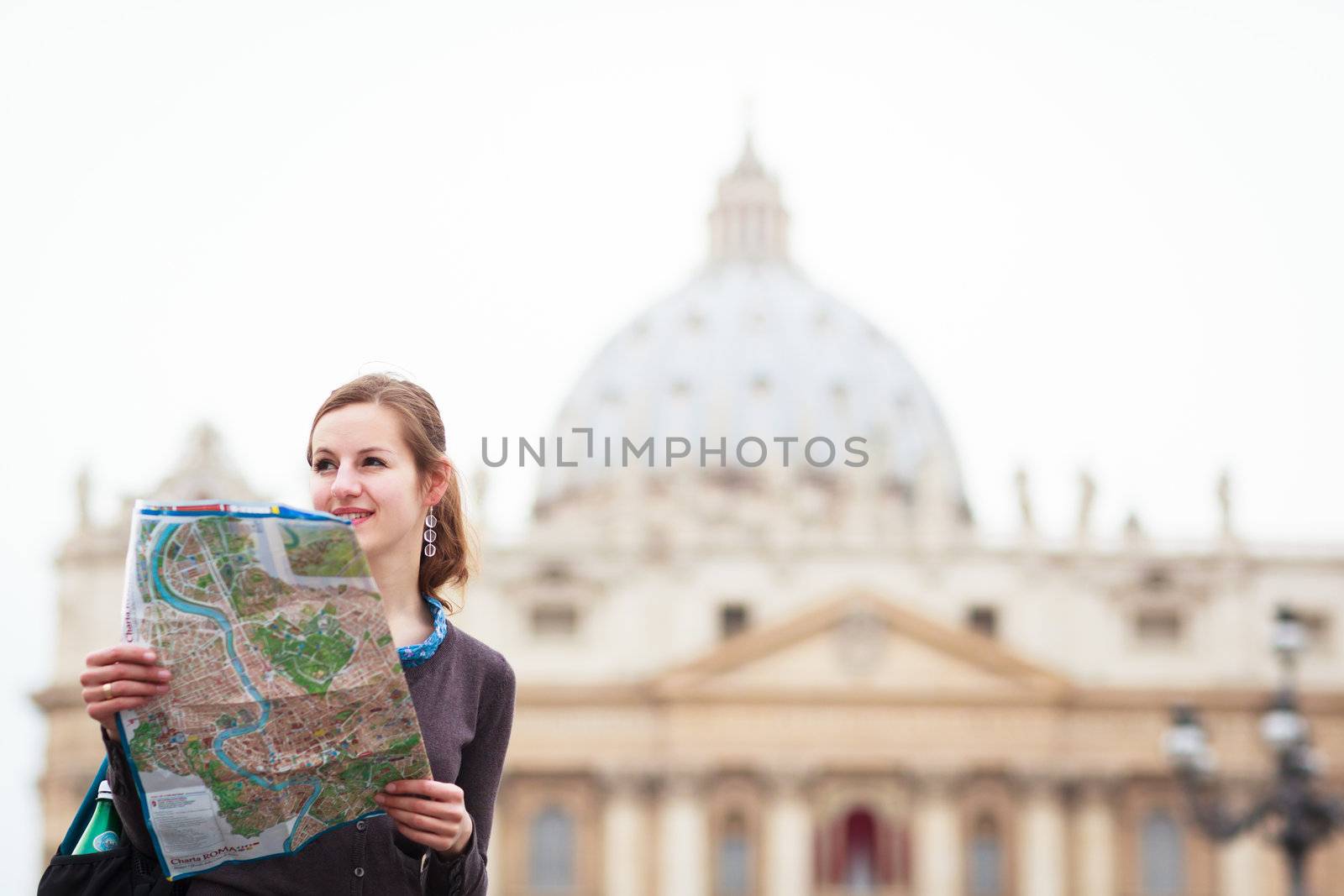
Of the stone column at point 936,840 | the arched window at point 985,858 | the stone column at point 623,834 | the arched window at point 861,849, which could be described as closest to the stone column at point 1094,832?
the arched window at point 985,858

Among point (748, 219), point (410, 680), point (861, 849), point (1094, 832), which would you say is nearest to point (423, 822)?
point (410, 680)

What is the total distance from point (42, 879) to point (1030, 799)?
43.7m

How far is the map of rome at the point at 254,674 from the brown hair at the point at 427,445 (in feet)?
1.55

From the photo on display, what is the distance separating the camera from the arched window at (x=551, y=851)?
4628 cm

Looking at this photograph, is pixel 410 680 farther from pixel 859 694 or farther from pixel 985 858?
pixel 985 858

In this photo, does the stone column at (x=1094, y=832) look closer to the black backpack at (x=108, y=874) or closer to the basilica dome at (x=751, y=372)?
the basilica dome at (x=751, y=372)

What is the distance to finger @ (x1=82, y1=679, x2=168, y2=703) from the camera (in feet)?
11.4

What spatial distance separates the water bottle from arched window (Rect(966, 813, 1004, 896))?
143 ft

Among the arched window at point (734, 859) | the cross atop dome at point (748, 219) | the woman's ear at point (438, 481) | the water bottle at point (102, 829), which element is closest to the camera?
the water bottle at point (102, 829)

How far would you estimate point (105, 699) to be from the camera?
3.48 m

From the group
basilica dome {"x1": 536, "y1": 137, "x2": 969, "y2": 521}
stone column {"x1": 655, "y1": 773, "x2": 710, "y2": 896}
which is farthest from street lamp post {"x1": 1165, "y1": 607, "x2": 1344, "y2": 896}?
basilica dome {"x1": 536, "y1": 137, "x2": 969, "y2": 521}

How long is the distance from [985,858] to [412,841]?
44.1 m

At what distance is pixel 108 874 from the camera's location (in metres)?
3.68

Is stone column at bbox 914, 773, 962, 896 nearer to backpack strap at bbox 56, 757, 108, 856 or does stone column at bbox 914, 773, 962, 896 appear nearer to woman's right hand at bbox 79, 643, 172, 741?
backpack strap at bbox 56, 757, 108, 856
